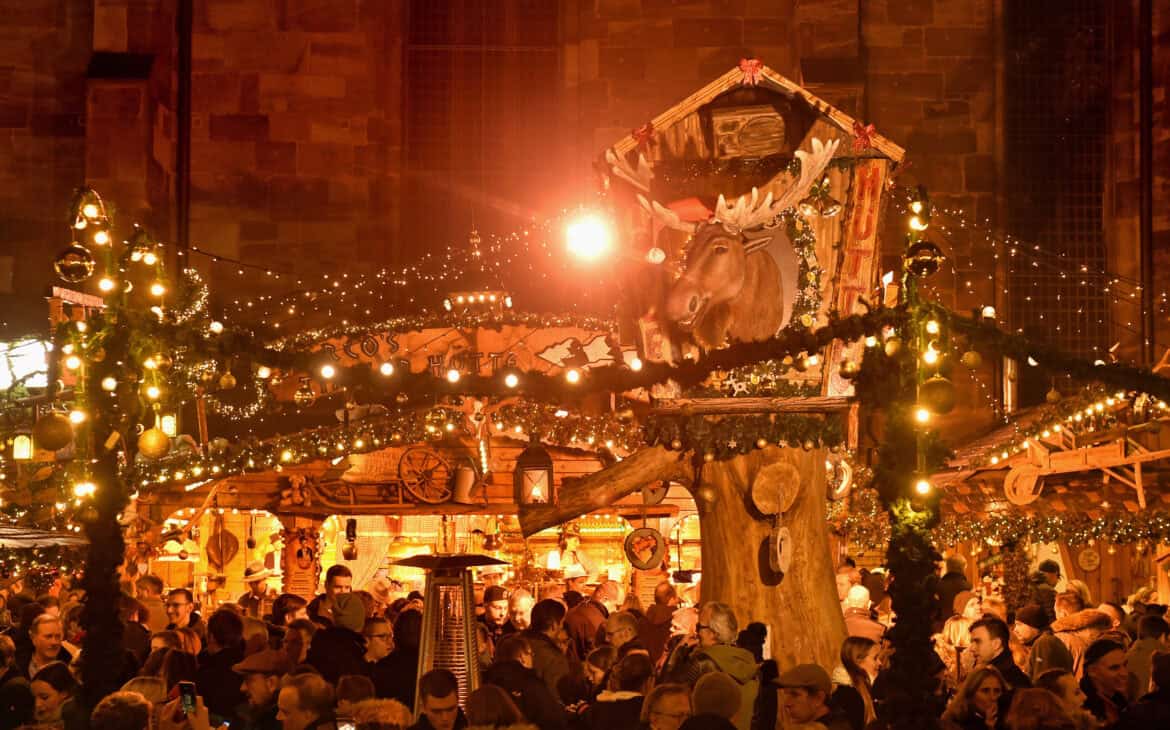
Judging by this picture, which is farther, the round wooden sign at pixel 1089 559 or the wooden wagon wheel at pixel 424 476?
the round wooden sign at pixel 1089 559

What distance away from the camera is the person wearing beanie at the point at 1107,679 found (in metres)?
10.4

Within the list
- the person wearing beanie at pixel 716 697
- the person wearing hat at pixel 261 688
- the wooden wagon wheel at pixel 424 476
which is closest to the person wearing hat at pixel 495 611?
the wooden wagon wheel at pixel 424 476

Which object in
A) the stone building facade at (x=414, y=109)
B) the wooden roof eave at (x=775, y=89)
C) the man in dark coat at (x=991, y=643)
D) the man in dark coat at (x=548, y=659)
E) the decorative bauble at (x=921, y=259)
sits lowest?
the man in dark coat at (x=548, y=659)

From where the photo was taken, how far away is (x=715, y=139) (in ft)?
46.7

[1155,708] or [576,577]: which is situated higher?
[1155,708]

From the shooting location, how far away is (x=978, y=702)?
9938mm

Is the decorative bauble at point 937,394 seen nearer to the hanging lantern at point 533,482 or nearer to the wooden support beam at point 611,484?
the wooden support beam at point 611,484

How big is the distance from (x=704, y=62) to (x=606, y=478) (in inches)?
417

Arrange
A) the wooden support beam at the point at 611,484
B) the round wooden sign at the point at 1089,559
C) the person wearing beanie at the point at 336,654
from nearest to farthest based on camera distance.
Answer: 1. the person wearing beanie at the point at 336,654
2. the wooden support beam at the point at 611,484
3. the round wooden sign at the point at 1089,559

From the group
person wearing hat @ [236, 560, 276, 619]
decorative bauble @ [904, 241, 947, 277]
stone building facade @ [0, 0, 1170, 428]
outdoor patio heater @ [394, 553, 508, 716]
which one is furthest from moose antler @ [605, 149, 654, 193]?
stone building facade @ [0, 0, 1170, 428]

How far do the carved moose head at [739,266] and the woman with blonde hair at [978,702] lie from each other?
14.4 feet

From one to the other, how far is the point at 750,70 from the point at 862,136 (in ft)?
3.21

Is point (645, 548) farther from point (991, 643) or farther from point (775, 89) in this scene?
point (991, 643)

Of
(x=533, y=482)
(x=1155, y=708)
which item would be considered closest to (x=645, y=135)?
(x=533, y=482)
